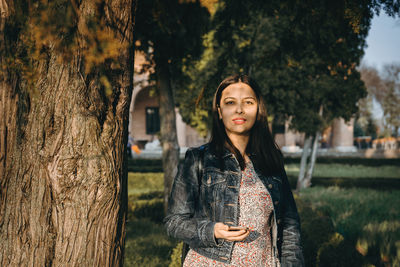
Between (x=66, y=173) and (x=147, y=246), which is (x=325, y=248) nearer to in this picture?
(x=147, y=246)

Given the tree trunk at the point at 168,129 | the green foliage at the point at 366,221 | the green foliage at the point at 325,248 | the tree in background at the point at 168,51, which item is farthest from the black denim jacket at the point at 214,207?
the tree trunk at the point at 168,129

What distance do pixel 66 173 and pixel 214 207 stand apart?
739 millimetres

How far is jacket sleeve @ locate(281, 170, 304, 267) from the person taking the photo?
1.88m

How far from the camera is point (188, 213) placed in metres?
1.82

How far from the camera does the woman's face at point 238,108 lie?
198 centimetres

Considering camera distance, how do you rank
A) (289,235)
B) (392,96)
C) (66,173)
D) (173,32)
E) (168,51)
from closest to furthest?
(66,173) → (289,235) → (173,32) → (168,51) → (392,96)

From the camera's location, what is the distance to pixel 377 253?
14.8 ft

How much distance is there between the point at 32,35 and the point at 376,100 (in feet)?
144

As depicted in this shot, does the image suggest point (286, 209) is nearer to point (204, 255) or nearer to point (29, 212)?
point (204, 255)

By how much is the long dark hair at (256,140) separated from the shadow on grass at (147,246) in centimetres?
286

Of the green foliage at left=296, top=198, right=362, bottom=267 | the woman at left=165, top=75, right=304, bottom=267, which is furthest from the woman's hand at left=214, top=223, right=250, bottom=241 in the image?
the green foliage at left=296, top=198, right=362, bottom=267

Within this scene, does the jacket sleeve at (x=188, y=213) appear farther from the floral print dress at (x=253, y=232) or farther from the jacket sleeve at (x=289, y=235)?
the jacket sleeve at (x=289, y=235)

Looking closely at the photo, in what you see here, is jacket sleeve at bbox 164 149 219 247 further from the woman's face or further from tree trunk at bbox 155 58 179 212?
tree trunk at bbox 155 58 179 212

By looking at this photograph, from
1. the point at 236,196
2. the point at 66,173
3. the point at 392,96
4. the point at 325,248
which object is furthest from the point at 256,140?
the point at 392,96
